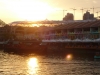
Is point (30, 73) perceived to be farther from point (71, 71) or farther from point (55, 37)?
point (55, 37)

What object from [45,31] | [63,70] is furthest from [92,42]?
[63,70]

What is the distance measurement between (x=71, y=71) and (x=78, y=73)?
1926 mm

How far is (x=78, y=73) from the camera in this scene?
1489 inches

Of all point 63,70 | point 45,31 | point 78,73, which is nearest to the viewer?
point 78,73

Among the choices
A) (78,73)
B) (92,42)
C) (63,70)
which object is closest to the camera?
(78,73)

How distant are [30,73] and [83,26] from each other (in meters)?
42.8

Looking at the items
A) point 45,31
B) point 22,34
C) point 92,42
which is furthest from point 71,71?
point 22,34

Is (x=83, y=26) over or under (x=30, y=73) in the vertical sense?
over

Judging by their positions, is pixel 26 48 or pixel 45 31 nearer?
pixel 26 48

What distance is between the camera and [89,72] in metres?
38.9

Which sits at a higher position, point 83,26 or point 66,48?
point 83,26

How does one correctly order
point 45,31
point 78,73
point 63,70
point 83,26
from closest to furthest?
point 78,73, point 63,70, point 83,26, point 45,31

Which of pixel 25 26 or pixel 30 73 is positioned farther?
pixel 25 26

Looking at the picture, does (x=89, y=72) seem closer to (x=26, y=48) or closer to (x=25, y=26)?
(x=26, y=48)
